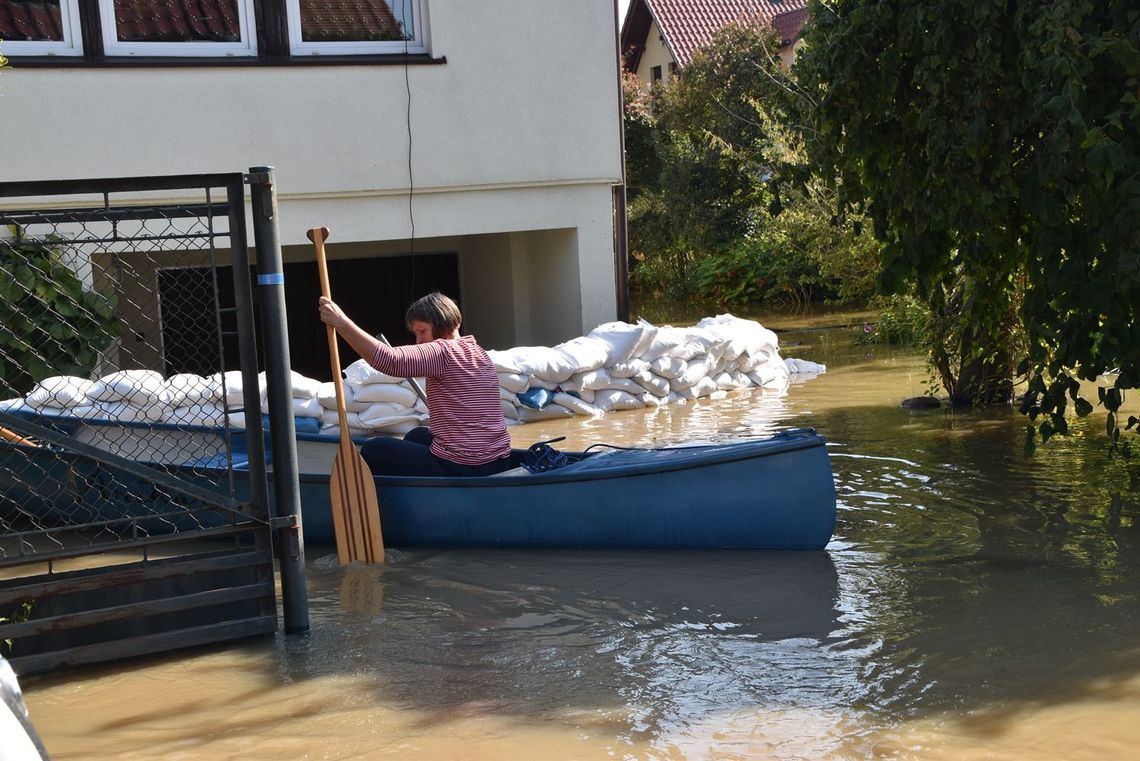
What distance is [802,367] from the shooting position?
554 inches

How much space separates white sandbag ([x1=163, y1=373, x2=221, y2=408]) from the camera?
937 cm

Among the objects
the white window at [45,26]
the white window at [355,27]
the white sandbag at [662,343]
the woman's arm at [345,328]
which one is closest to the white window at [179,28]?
the white window at [45,26]

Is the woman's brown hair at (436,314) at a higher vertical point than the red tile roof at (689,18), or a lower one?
lower

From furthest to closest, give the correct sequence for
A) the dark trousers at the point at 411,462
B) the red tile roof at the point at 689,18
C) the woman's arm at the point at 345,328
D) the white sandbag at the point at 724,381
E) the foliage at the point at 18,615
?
the red tile roof at the point at 689,18 < the white sandbag at the point at 724,381 < the dark trousers at the point at 411,462 < the woman's arm at the point at 345,328 < the foliage at the point at 18,615

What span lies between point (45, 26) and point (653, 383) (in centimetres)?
607

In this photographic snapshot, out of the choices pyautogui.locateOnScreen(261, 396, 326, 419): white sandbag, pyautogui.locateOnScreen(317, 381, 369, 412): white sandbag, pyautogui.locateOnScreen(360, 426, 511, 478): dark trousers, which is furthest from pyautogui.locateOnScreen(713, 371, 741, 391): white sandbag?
pyautogui.locateOnScreen(360, 426, 511, 478): dark trousers

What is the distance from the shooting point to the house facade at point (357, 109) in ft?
34.5

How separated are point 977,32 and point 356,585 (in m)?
4.57

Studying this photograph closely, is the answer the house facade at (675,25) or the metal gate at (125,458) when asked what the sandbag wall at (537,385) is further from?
the house facade at (675,25)

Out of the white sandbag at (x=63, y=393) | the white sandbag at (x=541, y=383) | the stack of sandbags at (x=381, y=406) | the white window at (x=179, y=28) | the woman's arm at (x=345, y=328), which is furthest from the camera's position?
the white sandbag at (x=541, y=383)

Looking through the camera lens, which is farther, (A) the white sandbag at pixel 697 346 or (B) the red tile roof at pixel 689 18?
(B) the red tile roof at pixel 689 18

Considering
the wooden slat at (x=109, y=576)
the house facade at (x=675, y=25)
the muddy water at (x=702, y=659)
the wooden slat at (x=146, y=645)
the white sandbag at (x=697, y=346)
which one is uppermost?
the house facade at (x=675, y=25)

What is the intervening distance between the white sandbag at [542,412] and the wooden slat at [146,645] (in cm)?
570

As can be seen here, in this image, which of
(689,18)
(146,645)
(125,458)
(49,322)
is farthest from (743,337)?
(689,18)
